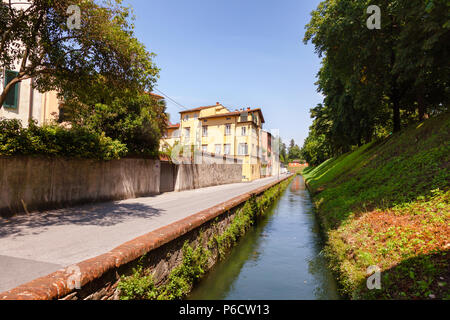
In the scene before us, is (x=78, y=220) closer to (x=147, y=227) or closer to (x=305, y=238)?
(x=147, y=227)

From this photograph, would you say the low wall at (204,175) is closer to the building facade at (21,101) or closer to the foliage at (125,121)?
the foliage at (125,121)

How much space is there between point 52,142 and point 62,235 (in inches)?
160

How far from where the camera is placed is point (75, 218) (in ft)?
25.4

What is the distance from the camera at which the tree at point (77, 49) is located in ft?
21.9

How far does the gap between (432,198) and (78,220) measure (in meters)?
9.87

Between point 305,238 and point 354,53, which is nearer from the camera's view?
point 305,238

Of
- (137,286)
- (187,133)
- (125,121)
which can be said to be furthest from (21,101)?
(187,133)

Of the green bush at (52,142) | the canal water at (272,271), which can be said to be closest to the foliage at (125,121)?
the green bush at (52,142)

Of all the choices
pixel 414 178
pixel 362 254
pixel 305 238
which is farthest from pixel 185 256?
pixel 414 178

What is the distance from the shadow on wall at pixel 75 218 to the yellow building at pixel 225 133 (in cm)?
2534

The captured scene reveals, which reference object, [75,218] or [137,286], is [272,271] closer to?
[137,286]

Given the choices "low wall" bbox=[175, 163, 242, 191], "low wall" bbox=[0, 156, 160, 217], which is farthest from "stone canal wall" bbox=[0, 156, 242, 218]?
"low wall" bbox=[175, 163, 242, 191]

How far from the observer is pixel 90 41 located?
7.31 m

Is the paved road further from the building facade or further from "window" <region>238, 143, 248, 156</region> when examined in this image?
"window" <region>238, 143, 248, 156</region>
